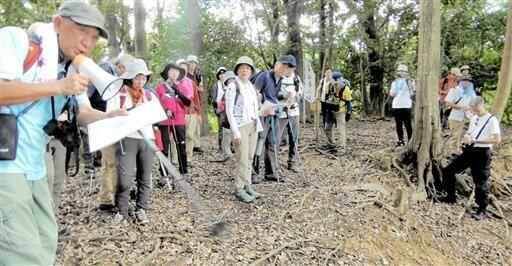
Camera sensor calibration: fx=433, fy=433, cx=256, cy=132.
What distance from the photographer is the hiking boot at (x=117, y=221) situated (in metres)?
4.59

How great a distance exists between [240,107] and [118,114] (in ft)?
9.92

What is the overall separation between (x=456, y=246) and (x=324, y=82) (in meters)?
4.70

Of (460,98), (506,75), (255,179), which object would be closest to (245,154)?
(255,179)

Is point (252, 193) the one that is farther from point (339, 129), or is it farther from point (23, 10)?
point (23, 10)

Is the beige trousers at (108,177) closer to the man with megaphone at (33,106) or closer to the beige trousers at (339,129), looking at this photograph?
the man with megaphone at (33,106)

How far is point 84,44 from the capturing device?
2238mm

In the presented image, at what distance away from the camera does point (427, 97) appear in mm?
7961

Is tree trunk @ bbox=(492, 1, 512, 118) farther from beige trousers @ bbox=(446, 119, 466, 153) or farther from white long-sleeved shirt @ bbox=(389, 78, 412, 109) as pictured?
white long-sleeved shirt @ bbox=(389, 78, 412, 109)

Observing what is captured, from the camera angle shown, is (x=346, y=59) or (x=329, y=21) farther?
(x=346, y=59)

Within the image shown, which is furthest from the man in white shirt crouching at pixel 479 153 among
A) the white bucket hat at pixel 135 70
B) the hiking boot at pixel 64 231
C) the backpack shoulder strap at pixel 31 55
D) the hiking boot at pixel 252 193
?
the backpack shoulder strap at pixel 31 55

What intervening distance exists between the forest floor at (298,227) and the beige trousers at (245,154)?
334mm

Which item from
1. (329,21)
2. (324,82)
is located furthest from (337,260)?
(329,21)

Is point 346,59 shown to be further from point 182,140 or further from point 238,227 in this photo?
point 238,227

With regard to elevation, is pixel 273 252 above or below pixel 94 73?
below
